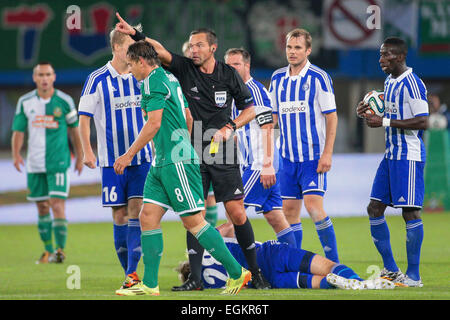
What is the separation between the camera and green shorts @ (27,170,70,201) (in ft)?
31.3

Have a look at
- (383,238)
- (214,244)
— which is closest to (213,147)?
(214,244)

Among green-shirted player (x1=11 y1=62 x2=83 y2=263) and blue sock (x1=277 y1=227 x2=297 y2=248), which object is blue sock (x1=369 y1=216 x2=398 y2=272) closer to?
blue sock (x1=277 y1=227 x2=297 y2=248)

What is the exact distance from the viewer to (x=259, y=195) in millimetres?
7277

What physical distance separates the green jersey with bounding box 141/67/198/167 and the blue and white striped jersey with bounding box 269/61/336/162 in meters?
1.69

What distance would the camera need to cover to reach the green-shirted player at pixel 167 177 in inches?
224

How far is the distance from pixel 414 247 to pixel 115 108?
272 cm

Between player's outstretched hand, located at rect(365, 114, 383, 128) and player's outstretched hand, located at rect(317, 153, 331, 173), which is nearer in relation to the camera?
player's outstretched hand, located at rect(365, 114, 383, 128)

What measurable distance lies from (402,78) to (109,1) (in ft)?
46.5

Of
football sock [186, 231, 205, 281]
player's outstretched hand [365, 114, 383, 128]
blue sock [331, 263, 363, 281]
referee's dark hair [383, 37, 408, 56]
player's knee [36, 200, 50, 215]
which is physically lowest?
blue sock [331, 263, 363, 281]

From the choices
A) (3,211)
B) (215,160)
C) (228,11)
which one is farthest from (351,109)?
(215,160)

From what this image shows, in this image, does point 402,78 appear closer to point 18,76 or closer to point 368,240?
point 368,240

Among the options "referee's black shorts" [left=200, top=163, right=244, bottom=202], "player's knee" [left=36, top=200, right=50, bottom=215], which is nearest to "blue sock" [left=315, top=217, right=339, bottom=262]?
"referee's black shorts" [left=200, top=163, right=244, bottom=202]

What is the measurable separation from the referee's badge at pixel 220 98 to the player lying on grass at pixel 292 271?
1.17 meters

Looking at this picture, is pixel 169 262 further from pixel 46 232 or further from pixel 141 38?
pixel 141 38
